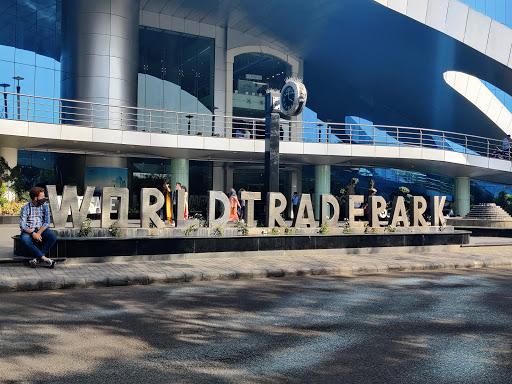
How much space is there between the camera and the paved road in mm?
4926

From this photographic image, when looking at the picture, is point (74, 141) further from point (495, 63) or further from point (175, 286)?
point (495, 63)

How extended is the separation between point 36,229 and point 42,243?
0.36 meters

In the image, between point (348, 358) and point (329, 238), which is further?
point (329, 238)

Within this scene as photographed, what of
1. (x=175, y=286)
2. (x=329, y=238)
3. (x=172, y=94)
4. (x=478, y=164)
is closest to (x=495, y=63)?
(x=478, y=164)

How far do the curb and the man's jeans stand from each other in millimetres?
1458

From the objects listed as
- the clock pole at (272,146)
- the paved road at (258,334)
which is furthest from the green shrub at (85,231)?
the clock pole at (272,146)

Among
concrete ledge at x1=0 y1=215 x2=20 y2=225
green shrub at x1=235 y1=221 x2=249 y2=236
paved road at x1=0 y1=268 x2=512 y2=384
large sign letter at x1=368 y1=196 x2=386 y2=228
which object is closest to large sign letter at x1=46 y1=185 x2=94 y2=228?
paved road at x1=0 y1=268 x2=512 y2=384

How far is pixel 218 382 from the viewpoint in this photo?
464 centimetres

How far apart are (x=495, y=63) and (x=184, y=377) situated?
34.3 m

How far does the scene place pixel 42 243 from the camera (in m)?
11.2

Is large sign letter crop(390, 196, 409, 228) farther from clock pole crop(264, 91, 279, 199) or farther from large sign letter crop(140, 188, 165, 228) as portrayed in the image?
large sign letter crop(140, 188, 165, 228)

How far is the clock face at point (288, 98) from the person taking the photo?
16.5 metres

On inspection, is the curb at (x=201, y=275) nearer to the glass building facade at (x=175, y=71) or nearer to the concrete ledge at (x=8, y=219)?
the concrete ledge at (x=8, y=219)

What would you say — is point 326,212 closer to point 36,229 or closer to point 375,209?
point 375,209
